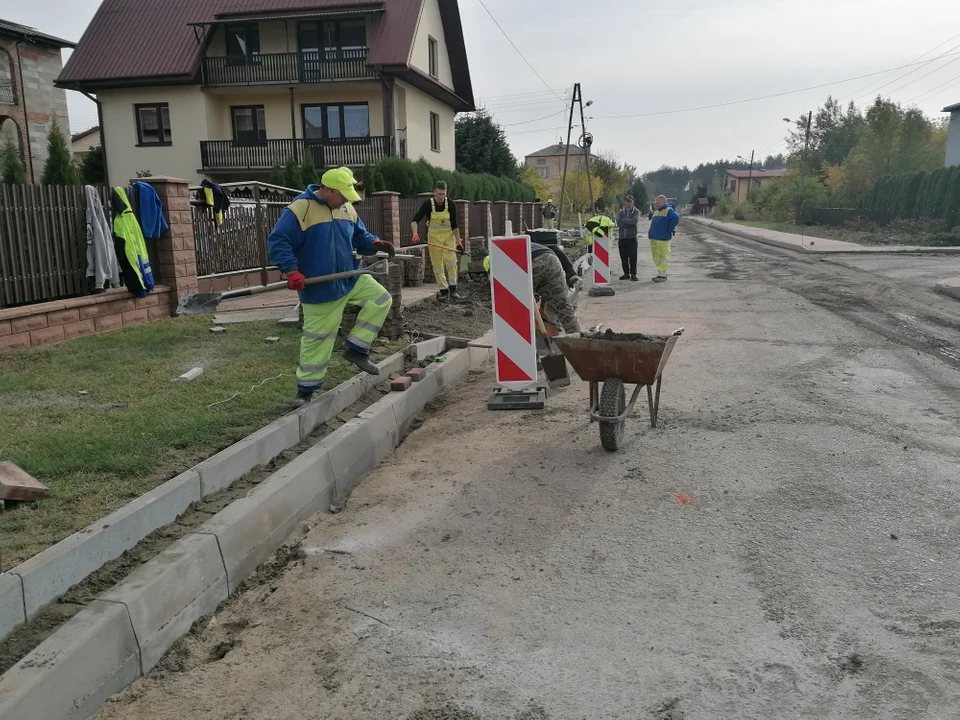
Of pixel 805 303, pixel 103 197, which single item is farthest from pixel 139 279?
pixel 805 303

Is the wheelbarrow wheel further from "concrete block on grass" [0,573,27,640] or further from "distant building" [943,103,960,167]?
"distant building" [943,103,960,167]

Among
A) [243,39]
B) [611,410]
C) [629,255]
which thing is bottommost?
[611,410]

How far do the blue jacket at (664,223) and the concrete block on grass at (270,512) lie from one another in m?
13.3

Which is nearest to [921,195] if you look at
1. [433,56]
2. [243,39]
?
[433,56]

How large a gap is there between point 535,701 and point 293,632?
3.63ft

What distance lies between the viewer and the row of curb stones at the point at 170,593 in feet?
8.51

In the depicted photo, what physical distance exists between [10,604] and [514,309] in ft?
14.5

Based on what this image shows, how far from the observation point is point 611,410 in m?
5.21

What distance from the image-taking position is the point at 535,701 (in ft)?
8.86

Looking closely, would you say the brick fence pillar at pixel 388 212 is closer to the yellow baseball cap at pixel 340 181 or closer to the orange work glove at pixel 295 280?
the yellow baseball cap at pixel 340 181

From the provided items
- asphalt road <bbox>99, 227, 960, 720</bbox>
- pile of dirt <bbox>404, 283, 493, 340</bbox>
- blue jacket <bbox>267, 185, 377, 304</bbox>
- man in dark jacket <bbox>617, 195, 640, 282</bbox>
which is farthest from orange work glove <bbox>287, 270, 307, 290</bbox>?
man in dark jacket <bbox>617, 195, 640, 282</bbox>

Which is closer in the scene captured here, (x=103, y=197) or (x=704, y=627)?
(x=704, y=627)

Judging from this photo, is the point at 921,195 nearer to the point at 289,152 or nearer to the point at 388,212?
the point at 289,152

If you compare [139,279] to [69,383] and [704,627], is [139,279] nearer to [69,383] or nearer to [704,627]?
[69,383]
